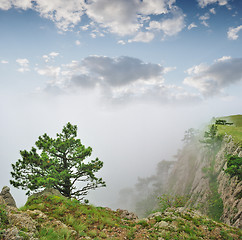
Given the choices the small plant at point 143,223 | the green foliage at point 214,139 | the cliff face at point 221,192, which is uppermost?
the green foliage at point 214,139

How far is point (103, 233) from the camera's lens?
958cm

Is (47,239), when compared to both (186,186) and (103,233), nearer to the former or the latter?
(103,233)

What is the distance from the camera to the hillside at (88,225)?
301 inches

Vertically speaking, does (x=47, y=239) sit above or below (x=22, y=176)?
below

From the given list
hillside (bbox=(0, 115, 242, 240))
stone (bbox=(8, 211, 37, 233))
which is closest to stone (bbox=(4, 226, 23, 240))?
hillside (bbox=(0, 115, 242, 240))

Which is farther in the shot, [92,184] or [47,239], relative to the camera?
[92,184]

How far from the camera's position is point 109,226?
11.0 meters

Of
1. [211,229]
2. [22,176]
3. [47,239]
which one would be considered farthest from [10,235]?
[211,229]

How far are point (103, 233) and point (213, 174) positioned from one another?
28600 millimetres

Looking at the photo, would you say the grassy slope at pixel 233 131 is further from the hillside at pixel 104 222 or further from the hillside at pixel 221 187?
the hillside at pixel 104 222

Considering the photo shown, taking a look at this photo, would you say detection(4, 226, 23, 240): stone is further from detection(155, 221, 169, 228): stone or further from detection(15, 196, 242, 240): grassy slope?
detection(155, 221, 169, 228): stone

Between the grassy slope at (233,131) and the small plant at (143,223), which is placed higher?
the grassy slope at (233,131)

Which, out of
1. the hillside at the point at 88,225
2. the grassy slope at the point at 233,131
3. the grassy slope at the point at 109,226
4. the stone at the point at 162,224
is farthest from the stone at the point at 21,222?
the grassy slope at the point at 233,131

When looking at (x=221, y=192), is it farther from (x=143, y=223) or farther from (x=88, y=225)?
(x=88, y=225)
